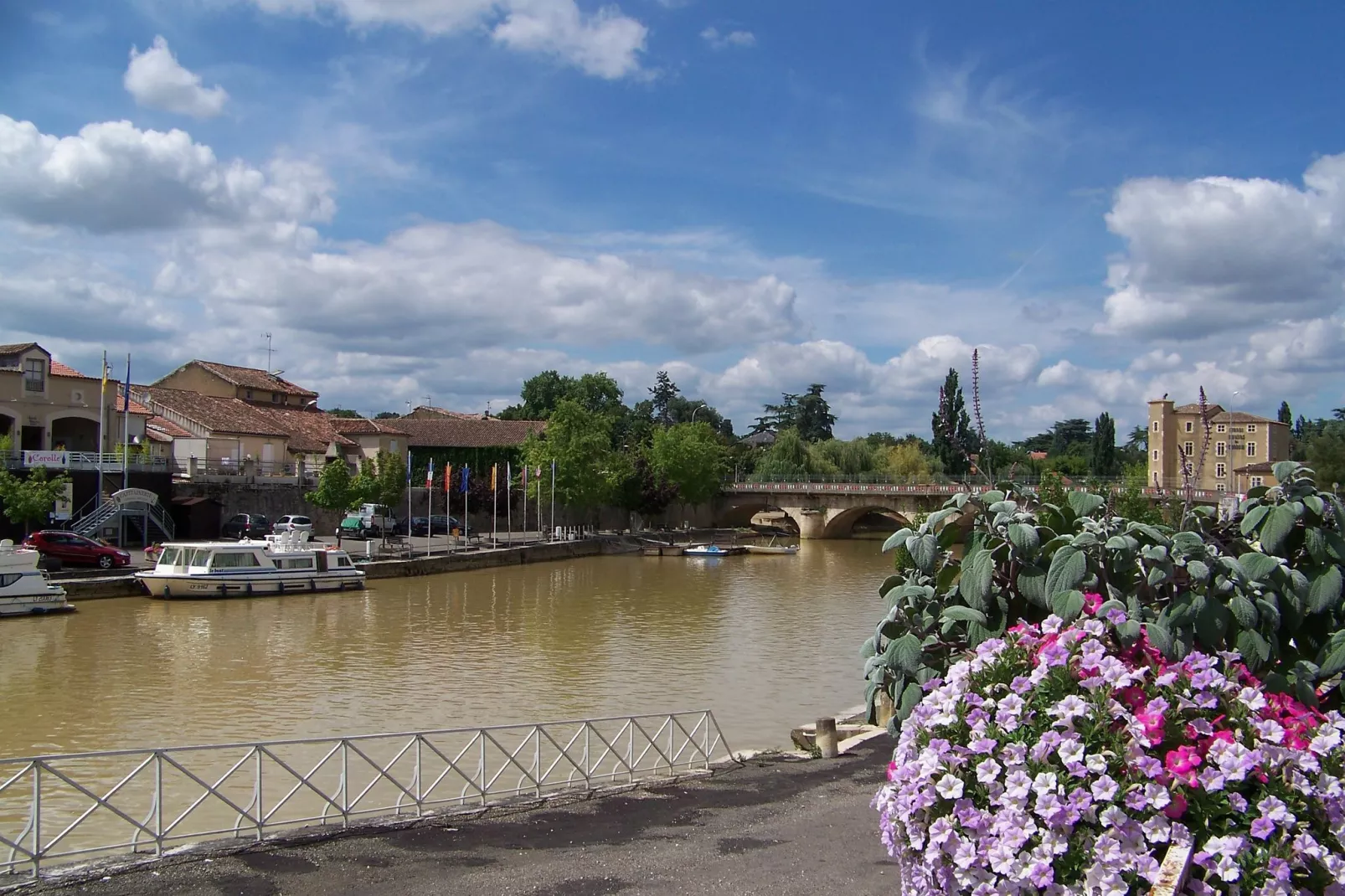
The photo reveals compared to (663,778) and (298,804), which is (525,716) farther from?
(663,778)

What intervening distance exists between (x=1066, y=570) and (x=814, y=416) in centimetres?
11948

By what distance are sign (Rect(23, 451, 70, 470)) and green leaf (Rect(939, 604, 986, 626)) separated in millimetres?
45235

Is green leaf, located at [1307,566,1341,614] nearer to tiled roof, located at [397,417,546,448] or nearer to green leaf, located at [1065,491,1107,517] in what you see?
green leaf, located at [1065,491,1107,517]

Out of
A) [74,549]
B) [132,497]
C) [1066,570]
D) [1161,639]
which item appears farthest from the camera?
[132,497]

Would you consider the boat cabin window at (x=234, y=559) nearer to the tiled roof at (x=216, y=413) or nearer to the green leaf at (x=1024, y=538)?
the tiled roof at (x=216, y=413)

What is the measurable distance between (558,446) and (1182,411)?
4905 centimetres

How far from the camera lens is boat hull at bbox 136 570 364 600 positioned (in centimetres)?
3481

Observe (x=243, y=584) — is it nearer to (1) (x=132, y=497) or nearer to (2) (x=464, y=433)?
(1) (x=132, y=497)

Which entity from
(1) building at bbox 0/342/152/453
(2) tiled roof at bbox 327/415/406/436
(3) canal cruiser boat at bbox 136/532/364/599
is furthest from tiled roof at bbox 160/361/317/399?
(3) canal cruiser boat at bbox 136/532/364/599

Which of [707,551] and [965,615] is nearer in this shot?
[965,615]

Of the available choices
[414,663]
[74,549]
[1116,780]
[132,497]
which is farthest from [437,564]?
[1116,780]

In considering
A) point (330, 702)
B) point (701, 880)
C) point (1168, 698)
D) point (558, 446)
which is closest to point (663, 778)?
point (701, 880)

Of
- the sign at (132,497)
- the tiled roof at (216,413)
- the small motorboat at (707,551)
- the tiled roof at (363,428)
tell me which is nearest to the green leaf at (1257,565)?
the sign at (132,497)

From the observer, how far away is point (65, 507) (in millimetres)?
43281
